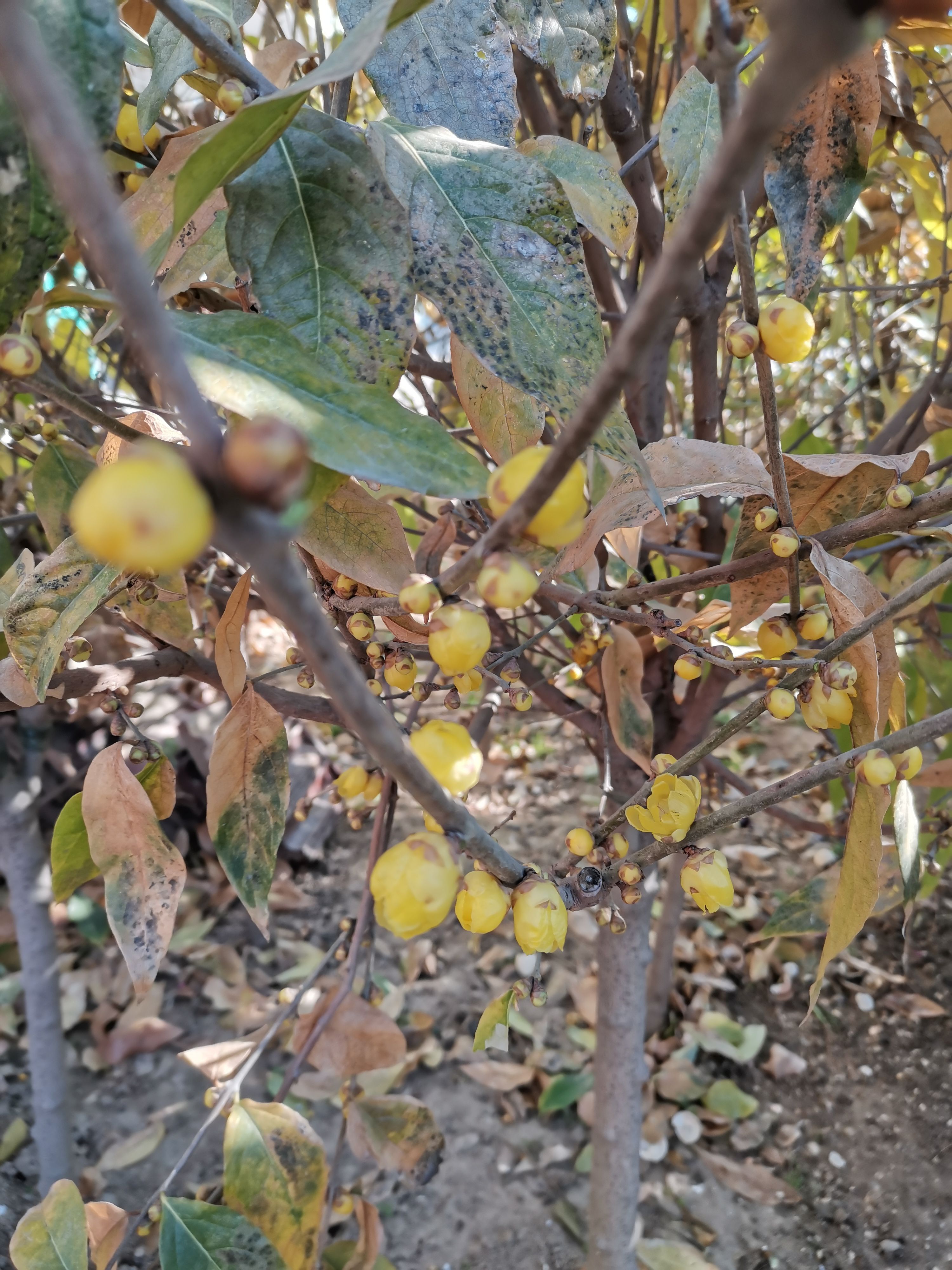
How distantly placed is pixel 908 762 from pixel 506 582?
0.29 metres

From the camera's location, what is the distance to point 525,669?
0.90 meters

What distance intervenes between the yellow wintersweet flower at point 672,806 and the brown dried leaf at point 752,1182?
92 centimetres

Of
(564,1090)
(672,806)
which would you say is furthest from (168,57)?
(564,1090)

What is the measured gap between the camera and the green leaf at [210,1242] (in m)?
0.57

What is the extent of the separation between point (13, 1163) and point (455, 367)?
4.06 feet

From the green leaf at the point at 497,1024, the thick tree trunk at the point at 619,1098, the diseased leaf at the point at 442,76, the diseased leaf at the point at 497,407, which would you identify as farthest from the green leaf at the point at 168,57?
the thick tree trunk at the point at 619,1098

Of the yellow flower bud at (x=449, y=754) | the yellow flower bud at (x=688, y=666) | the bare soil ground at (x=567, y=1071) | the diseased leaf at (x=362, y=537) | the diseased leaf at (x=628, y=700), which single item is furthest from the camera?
the bare soil ground at (x=567, y=1071)

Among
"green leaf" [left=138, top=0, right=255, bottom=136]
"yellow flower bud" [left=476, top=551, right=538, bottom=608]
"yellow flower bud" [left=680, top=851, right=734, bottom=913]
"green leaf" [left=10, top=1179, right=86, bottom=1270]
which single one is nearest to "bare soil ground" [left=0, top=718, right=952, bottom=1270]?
"green leaf" [left=10, top=1179, right=86, bottom=1270]

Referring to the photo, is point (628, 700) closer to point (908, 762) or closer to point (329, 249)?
point (908, 762)

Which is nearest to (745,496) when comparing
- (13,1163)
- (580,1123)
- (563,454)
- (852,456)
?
(852,456)

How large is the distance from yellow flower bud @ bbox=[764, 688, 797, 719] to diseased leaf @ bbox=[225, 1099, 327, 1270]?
49 cm

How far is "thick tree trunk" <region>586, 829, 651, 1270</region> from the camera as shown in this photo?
933 mm

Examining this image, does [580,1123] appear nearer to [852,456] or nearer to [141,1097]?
[141,1097]

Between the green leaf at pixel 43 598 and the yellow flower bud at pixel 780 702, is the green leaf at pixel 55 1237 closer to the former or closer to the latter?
the green leaf at pixel 43 598
